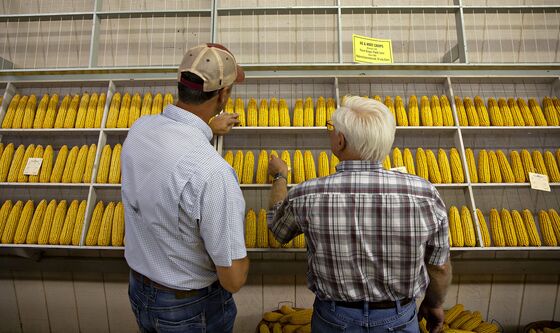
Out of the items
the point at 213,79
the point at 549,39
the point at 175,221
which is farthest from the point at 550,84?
the point at 175,221

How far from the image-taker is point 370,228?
53.6 inches

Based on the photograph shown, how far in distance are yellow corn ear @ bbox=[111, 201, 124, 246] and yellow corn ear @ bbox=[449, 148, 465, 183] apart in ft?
9.22

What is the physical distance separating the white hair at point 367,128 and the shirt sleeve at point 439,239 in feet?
1.08

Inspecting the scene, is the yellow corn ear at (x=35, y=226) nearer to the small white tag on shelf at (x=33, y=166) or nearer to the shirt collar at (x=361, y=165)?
the small white tag on shelf at (x=33, y=166)

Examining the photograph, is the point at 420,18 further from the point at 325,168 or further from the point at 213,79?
the point at 213,79

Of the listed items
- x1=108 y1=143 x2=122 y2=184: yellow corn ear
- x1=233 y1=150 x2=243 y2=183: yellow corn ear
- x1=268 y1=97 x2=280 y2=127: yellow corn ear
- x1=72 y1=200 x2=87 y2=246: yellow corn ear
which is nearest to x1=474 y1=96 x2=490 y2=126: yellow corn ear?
x1=268 y1=97 x2=280 y2=127: yellow corn ear

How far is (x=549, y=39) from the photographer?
11.5 feet

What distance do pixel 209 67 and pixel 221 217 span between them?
0.61m

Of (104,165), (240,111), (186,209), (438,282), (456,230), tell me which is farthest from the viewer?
(240,111)

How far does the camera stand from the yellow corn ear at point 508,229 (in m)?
2.65

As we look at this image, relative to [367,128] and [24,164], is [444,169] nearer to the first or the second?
[367,128]

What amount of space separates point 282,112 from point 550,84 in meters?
2.77

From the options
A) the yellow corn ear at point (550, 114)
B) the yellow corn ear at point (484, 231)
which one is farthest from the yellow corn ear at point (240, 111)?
the yellow corn ear at point (550, 114)

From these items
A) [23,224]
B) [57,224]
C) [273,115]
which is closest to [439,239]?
[273,115]
